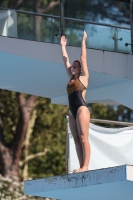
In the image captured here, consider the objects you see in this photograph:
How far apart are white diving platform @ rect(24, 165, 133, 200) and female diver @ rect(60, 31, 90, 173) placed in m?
0.25

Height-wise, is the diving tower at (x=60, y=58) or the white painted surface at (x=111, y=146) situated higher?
the diving tower at (x=60, y=58)

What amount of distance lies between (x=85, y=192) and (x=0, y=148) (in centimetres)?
1356

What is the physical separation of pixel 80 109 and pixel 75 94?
23 centimetres

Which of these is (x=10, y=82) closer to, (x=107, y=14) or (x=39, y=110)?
(x=107, y=14)

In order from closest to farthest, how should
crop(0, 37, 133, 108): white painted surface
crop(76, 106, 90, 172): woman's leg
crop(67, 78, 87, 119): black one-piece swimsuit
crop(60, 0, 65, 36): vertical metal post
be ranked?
1. crop(76, 106, 90, 172): woman's leg
2. crop(67, 78, 87, 119): black one-piece swimsuit
3. crop(0, 37, 133, 108): white painted surface
4. crop(60, 0, 65, 36): vertical metal post

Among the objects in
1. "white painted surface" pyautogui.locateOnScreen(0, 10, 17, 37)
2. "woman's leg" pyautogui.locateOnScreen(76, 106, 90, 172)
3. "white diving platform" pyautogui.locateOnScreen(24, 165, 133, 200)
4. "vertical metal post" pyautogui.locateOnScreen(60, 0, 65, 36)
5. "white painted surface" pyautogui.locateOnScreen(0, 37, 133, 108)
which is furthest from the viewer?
"vertical metal post" pyautogui.locateOnScreen(60, 0, 65, 36)

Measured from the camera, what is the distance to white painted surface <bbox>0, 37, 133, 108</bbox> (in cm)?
1117

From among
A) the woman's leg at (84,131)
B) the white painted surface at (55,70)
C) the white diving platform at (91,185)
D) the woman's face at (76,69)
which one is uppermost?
the white painted surface at (55,70)

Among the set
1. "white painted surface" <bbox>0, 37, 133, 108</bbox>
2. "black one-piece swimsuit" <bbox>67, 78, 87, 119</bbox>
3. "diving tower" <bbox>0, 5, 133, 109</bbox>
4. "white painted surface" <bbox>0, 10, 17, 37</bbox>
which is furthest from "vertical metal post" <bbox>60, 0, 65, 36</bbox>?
"black one-piece swimsuit" <bbox>67, 78, 87, 119</bbox>

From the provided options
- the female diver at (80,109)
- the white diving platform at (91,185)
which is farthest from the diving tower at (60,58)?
the white diving platform at (91,185)

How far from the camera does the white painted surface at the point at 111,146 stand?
11305mm

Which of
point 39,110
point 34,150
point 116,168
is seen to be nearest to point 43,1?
point 116,168

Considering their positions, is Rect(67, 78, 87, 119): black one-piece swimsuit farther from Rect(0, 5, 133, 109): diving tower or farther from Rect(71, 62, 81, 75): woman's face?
Rect(0, 5, 133, 109): diving tower

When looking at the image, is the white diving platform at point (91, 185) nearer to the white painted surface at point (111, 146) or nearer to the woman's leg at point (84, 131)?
the woman's leg at point (84, 131)
